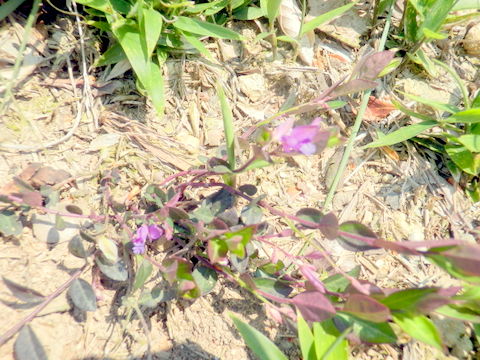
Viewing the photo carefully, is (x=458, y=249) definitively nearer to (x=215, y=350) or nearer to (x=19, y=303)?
(x=215, y=350)

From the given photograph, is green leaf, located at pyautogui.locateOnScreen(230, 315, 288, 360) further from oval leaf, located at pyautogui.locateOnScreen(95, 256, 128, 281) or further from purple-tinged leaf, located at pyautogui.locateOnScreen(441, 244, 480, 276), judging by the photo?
purple-tinged leaf, located at pyautogui.locateOnScreen(441, 244, 480, 276)

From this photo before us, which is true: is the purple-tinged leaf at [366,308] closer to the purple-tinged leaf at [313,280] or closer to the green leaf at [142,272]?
the purple-tinged leaf at [313,280]

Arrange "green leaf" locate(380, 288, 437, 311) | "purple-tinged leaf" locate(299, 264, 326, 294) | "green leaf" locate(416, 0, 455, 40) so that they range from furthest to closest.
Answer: "green leaf" locate(416, 0, 455, 40)
"purple-tinged leaf" locate(299, 264, 326, 294)
"green leaf" locate(380, 288, 437, 311)

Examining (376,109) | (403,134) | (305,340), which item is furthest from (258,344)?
(376,109)

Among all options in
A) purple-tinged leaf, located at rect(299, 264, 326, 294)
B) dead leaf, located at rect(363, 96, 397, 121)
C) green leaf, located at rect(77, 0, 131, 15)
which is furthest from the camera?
dead leaf, located at rect(363, 96, 397, 121)

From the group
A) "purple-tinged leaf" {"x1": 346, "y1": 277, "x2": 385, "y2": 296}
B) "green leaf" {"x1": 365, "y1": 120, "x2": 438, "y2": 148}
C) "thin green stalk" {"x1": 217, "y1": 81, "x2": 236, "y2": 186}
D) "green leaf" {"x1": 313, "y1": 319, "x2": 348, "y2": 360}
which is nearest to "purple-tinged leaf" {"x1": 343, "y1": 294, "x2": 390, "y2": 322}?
"purple-tinged leaf" {"x1": 346, "y1": 277, "x2": 385, "y2": 296}

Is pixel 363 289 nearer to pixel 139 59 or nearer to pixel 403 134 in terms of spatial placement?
pixel 403 134
